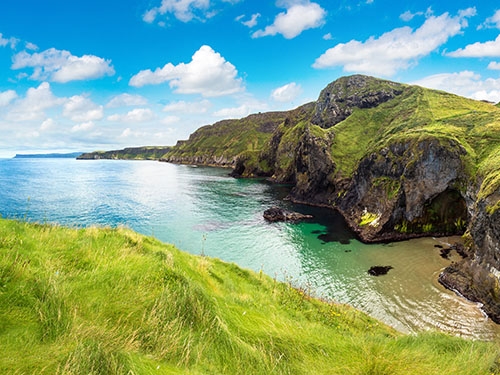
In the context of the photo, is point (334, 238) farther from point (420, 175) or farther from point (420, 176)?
point (420, 175)

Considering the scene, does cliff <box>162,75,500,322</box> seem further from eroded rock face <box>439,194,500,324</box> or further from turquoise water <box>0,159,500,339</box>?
turquoise water <box>0,159,500,339</box>

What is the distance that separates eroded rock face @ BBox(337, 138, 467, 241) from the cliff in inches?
6.1

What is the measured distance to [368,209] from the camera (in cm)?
6034

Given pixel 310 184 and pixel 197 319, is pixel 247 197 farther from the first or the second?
pixel 197 319

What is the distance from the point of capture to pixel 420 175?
53031 mm

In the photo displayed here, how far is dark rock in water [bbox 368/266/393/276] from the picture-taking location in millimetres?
36781

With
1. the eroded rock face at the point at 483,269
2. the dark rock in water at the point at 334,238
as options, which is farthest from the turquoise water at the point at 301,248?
the eroded rock face at the point at 483,269

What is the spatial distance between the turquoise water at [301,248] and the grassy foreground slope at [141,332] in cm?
685

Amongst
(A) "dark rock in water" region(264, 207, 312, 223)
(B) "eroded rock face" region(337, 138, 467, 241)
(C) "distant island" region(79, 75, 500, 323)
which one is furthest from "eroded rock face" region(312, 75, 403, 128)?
(A) "dark rock in water" region(264, 207, 312, 223)

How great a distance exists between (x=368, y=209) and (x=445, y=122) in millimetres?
34282

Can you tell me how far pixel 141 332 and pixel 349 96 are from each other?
500ft

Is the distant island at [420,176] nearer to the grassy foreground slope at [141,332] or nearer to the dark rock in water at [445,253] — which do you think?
the dark rock in water at [445,253]

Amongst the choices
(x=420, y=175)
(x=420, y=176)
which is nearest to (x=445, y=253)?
(x=420, y=176)

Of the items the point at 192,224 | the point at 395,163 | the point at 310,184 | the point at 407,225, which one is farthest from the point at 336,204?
the point at 192,224
